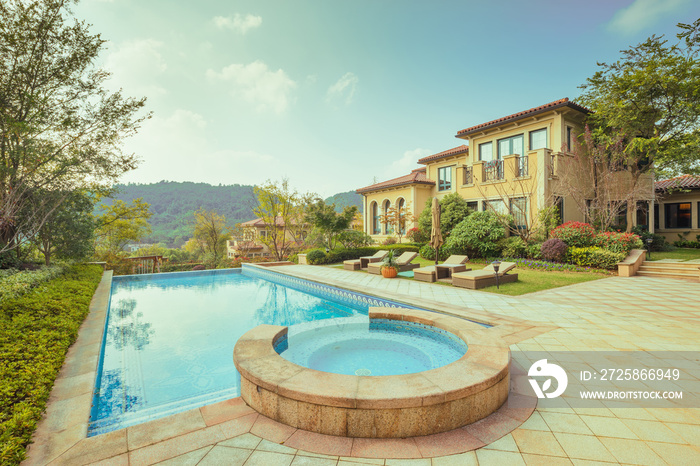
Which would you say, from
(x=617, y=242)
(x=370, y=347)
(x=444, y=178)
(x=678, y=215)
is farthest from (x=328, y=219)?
(x=678, y=215)

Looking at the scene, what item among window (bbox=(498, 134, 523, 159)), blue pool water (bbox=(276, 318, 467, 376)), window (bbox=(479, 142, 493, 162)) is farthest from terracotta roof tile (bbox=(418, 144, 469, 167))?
blue pool water (bbox=(276, 318, 467, 376))

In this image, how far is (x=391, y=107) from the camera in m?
19.5

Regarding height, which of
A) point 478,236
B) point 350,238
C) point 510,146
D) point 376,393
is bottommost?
point 376,393

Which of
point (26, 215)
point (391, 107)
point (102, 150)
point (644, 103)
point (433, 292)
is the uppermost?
point (391, 107)

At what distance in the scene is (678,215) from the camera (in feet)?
57.2

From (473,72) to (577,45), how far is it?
4.58 m

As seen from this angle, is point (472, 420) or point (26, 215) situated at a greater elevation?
point (26, 215)

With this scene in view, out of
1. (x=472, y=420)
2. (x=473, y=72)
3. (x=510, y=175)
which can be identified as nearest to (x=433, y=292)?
(x=472, y=420)

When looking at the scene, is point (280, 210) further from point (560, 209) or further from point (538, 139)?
point (560, 209)

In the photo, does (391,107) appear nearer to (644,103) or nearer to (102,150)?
(644,103)

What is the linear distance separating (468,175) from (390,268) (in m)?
9.24

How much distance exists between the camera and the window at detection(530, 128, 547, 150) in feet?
47.4

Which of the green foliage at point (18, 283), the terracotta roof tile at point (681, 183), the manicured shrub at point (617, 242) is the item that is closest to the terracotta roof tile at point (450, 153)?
the manicured shrub at point (617, 242)

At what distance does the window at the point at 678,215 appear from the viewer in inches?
674
